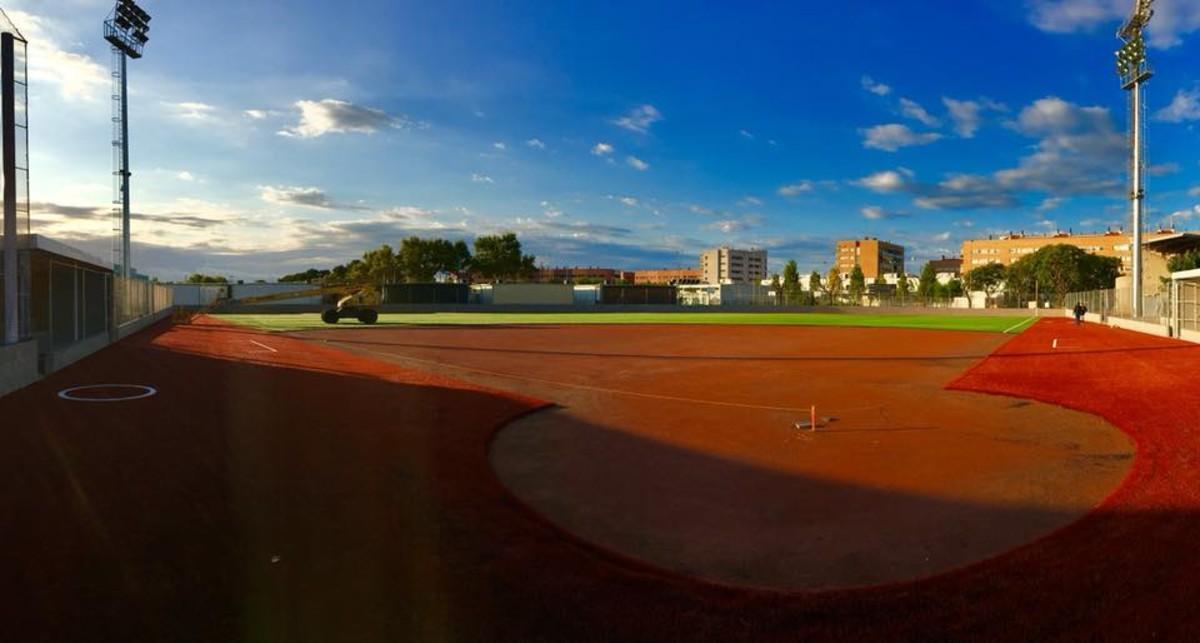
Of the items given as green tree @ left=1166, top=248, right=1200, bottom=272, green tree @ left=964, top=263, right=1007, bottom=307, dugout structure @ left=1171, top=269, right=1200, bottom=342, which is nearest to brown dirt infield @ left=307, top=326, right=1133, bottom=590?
dugout structure @ left=1171, top=269, right=1200, bottom=342

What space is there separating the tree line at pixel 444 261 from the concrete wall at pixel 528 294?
4251 centimetres

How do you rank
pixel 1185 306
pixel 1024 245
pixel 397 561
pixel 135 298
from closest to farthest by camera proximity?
pixel 397 561 < pixel 1185 306 < pixel 135 298 < pixel 1024 245

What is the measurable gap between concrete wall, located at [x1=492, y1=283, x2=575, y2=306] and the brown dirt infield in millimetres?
61876

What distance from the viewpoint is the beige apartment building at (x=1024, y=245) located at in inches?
5915

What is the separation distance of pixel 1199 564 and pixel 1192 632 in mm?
1372

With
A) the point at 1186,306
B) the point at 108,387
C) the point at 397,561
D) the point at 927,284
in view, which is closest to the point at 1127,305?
the point at 1186,306

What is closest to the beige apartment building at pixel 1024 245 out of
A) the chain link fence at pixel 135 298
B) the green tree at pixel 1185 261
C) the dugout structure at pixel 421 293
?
the green tree at pixel 1185 261

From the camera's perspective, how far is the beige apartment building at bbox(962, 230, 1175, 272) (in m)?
150

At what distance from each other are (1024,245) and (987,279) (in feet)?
181

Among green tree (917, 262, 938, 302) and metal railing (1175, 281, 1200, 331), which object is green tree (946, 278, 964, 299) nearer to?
green tree (917, 262, 938, 302)

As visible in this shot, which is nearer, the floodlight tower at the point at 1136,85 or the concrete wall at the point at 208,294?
the floodlight tower at the point at 1136,85

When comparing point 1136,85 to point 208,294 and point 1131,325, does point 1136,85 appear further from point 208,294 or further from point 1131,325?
point 208,294

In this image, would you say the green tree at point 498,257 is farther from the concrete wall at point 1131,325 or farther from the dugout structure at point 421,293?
the concrete wall at point 1131,325

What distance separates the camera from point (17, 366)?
1420cm
